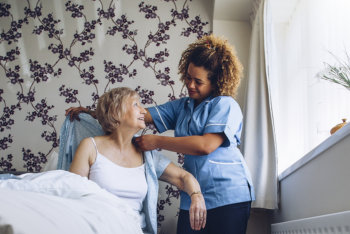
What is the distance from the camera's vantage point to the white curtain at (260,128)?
2.15m

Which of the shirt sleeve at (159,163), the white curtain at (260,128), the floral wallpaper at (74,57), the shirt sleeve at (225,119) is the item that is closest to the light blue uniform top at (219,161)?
the shirt sleeve at (225,119)

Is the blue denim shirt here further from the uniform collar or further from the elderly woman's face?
the uniform collar

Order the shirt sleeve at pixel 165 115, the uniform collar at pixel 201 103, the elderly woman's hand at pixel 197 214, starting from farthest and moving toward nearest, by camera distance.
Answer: the shirt sleeve at pixel 165 115 → the uniform collar at pixel 201 103 → the elderly woman's hand at pixel 197 214

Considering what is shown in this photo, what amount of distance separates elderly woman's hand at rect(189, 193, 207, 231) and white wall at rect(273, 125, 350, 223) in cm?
49

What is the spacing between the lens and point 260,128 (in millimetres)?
2232

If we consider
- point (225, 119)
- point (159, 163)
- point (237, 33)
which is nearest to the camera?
point (225, 119)

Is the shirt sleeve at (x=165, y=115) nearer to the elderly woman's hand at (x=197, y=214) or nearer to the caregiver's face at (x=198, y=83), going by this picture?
the caregiver's face at (x=198, y=83)

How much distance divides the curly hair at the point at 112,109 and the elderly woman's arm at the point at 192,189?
0.36m

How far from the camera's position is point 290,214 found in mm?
1992

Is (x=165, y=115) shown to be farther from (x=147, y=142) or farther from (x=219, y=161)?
(x=219, y=161)

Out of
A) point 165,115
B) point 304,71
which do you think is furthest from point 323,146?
point 165,115

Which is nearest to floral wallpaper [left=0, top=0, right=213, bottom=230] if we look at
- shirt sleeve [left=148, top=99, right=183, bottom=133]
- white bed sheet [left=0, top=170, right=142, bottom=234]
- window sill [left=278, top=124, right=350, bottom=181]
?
shirt sleeve [left=148, top=99, right=183, bottom=133]

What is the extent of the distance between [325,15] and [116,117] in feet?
3.99

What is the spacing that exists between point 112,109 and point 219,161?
583 mm
